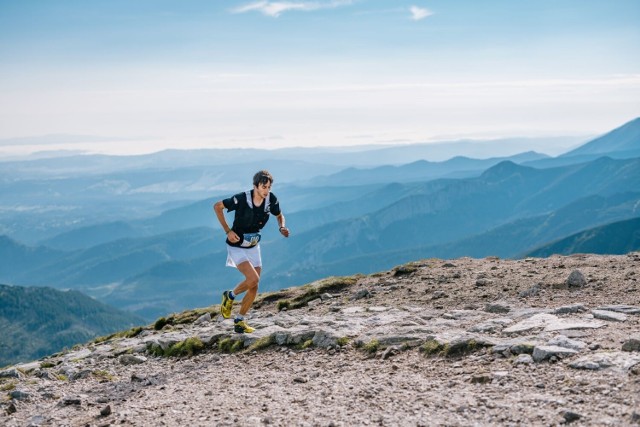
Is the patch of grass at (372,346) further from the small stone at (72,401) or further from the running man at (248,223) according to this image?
the small stone at (72,401)

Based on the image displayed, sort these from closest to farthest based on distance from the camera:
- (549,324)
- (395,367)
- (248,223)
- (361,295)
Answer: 1. (395,367)
2. (549,324)
3. (248,223)
4. (361,295)

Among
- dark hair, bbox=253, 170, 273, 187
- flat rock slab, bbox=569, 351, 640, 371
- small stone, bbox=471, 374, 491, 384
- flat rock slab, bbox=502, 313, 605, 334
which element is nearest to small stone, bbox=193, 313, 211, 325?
dark hair, bbox=253, 170, 273, 187

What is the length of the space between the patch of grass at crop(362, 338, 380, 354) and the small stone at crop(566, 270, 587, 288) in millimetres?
7465

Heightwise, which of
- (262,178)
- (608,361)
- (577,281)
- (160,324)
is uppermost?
(262,178)

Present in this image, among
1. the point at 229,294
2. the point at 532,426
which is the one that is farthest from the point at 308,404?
the point at 229,294

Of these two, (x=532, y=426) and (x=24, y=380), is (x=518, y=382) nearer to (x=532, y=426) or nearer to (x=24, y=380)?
(x=532, y=426)

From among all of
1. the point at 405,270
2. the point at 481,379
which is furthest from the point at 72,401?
the point at 405,270

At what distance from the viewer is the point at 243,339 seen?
50.9 ft

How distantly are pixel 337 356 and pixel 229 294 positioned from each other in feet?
15.2

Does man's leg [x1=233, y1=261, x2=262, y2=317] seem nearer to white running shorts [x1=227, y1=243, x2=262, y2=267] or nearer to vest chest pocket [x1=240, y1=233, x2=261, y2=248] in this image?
white running shorts [x1=227, y1=243, x2=262, y2=267]

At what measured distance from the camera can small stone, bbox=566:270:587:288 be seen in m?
17.5

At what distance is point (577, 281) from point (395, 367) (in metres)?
8.30

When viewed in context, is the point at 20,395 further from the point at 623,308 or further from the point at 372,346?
the point at 623,308

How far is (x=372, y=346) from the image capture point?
43.2 feet
